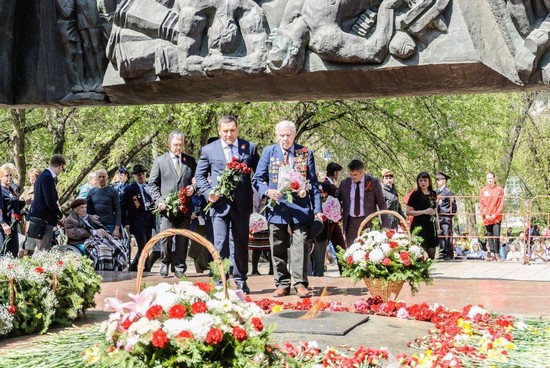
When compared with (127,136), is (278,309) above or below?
below

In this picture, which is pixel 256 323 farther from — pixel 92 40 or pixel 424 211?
pixel 424 211

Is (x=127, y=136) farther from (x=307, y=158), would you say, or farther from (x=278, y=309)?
(x=278, y=309)

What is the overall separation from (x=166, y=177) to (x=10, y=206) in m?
2.15

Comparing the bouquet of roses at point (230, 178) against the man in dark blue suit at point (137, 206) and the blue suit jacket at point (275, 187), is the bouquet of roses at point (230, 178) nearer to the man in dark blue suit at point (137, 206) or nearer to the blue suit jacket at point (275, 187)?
the blue suit jacket at point (275, 187)

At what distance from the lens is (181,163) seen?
10.3 m

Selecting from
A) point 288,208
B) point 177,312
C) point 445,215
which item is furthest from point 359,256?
point 445,215

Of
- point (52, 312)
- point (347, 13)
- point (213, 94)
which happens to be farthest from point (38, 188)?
point (347, 13)

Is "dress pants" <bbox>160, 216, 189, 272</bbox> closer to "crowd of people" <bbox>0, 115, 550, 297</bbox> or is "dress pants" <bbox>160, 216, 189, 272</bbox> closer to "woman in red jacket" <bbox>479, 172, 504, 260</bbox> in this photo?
"crowd of people" <bbox>0, 115, 550, 297</bbox>

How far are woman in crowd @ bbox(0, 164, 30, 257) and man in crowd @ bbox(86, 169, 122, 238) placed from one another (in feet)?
4.23

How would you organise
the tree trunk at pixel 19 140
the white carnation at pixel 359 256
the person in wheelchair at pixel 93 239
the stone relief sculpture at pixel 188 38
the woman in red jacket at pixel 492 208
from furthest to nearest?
the tree trunk at pixel 19 140
the woman in red jacket at pixel 492 208
the person in wheelchair at pixel 93 239
the stone relief sculpture at pixel 188 38
the white carnation at pixel 359 256

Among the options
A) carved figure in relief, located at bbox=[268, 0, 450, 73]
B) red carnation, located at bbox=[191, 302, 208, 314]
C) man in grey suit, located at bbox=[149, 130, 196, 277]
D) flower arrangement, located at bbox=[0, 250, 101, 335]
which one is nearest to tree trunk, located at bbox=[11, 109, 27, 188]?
man in grey suit, located at bbox=[149, 130, 196, 277]

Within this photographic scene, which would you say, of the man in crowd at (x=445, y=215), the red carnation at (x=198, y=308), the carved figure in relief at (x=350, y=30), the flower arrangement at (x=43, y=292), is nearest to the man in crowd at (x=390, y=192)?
the man in crowd at (x=445, y=215)

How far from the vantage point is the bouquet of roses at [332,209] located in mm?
11016

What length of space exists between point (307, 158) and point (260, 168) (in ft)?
1.58
